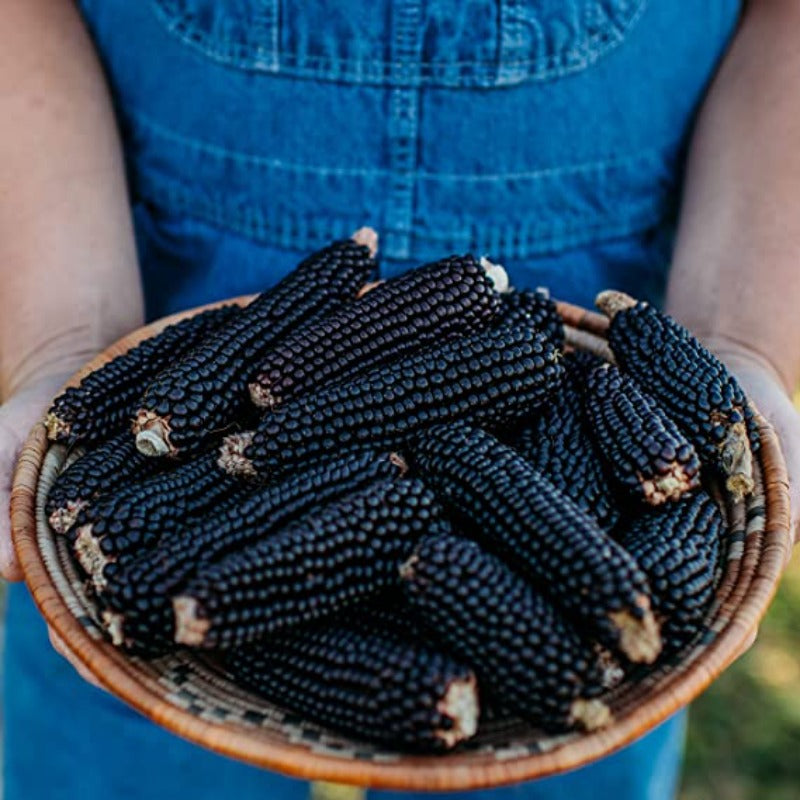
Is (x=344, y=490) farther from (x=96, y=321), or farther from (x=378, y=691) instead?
(x=96, y=321)

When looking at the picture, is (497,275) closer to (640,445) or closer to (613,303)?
(613,303)

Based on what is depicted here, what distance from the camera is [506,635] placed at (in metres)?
1.52

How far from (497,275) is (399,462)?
2.02 ft

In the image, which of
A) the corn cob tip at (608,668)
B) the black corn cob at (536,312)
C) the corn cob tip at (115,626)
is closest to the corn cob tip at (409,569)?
the corn cob tip at (608,668)

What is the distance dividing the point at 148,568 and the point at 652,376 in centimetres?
118

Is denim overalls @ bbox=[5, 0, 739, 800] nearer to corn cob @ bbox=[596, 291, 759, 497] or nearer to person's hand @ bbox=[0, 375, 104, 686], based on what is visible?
corn cob @ bbox=[596, 291, 759, 497]

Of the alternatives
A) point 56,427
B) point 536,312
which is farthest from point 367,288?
point 56,427

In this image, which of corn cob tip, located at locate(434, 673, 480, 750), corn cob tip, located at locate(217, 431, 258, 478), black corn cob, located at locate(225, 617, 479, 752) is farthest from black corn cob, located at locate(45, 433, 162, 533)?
corn cob tip, located at locate(434, 673, 480, 750)

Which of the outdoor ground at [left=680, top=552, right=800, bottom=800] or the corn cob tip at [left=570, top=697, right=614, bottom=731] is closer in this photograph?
the corn cob tip at [left=570, top=697, right=614, bottom=731]

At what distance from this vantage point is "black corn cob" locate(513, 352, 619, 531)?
185cm


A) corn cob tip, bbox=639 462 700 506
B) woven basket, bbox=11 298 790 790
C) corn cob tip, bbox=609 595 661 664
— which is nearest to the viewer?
woven basket, bbox=11 298 790 790

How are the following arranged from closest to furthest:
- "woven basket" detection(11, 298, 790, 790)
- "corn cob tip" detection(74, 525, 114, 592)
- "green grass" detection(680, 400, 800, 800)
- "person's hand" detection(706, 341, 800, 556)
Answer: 1. "woven basket" detection(11, 298, 790, 790)
2. "corn cob tip" detection(74, 525, 114, 592)
3. "person's hand" detection(706, 341, 800, 556)
4. "green grass" detection(680, 400, 800, 800)

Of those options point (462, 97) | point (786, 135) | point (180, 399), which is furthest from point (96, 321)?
point (786, 135)

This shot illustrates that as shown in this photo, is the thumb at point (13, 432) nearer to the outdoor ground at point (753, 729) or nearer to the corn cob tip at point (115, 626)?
the corn cob tip at point (115, 626)
